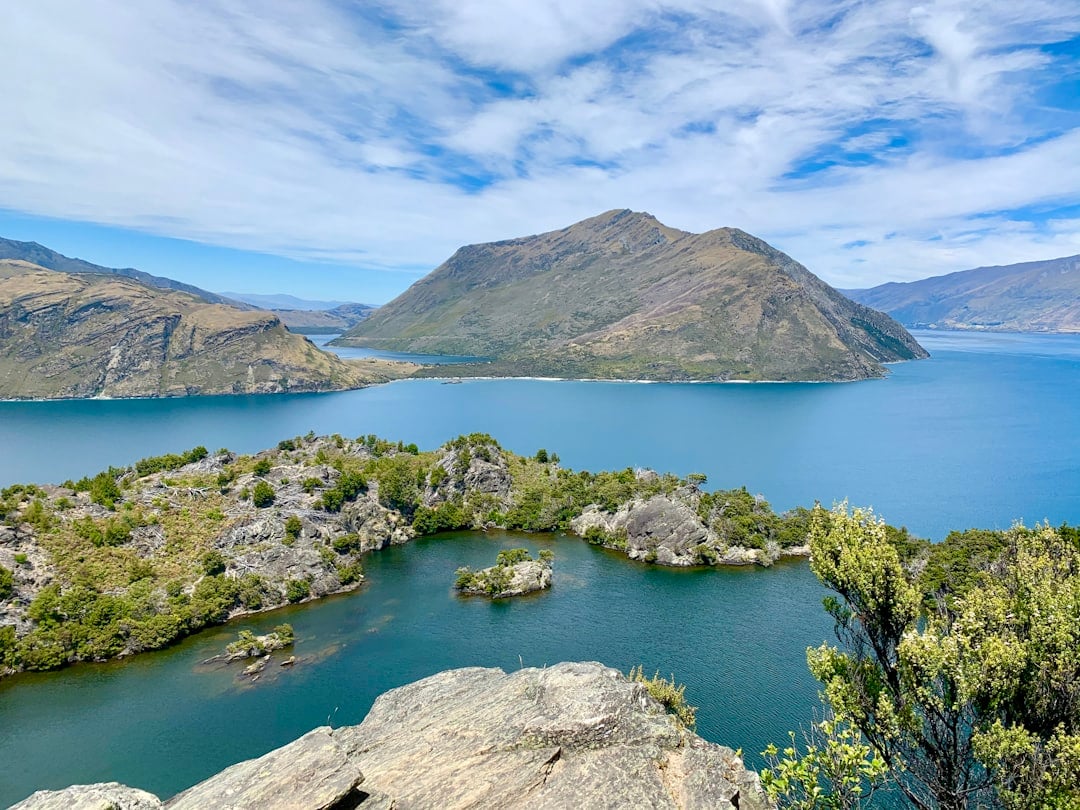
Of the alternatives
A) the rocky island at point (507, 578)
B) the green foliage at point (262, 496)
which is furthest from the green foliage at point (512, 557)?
the green foliage at point (262, 496)

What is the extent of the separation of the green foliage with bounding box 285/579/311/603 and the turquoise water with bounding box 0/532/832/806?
7.16 ft

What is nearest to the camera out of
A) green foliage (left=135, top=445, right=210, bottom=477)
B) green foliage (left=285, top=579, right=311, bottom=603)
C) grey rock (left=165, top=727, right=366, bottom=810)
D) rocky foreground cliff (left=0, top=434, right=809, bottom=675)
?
grey rock (left=165, top=727, right=366, bottom=810)

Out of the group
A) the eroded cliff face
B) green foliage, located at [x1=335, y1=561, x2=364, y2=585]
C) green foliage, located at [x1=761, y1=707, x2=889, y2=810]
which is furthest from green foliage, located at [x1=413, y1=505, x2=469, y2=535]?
green foliage, located at [x1=761, y1=707, x2=889, y2=810]

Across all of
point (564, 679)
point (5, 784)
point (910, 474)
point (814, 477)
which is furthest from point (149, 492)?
point (910, 474)

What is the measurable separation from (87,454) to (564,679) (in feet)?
699

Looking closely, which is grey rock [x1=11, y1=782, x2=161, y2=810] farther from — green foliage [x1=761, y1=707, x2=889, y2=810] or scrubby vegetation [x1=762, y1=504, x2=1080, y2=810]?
scrubby vegetation [x1=762, y1=504, x2=1080, y2=810]

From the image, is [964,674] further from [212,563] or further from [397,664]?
[212,563]

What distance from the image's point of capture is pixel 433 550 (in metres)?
113

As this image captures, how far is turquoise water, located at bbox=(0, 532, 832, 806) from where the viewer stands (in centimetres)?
5675

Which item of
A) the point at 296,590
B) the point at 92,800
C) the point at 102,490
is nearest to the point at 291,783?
the point at 92,800

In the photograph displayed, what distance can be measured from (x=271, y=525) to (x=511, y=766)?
268 feet

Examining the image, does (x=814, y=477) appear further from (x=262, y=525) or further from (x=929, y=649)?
(x=929, y=649)

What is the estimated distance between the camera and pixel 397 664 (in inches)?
2813

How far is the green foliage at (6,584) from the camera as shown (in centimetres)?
7500
